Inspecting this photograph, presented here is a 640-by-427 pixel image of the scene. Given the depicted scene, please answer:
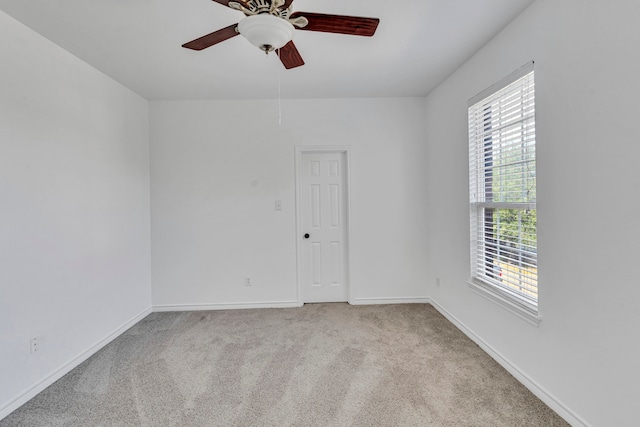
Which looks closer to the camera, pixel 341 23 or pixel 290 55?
pixel 341 23

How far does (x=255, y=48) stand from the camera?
2.32 m

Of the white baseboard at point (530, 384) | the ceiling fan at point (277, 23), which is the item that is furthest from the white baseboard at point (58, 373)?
the white baseboard at point (530, 384)

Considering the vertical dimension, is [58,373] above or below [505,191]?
below

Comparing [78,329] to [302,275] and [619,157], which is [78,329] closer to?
[302,275]

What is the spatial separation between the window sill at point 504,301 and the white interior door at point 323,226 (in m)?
1.57

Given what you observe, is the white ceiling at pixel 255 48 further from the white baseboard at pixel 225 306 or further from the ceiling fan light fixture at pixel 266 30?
the white baseboard at pixel 225 306

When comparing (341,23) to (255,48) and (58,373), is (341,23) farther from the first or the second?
(58,373)


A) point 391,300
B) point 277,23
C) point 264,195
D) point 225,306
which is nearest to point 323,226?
point 264,195

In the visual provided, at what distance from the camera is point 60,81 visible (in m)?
2.29

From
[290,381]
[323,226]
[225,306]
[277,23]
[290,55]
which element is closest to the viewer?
[277,23]

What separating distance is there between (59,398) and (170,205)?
2.06 m

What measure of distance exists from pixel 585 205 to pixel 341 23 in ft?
5.33

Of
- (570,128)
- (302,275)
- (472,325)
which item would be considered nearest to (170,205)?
(302,275)

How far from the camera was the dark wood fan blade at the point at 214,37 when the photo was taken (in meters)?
1.54
